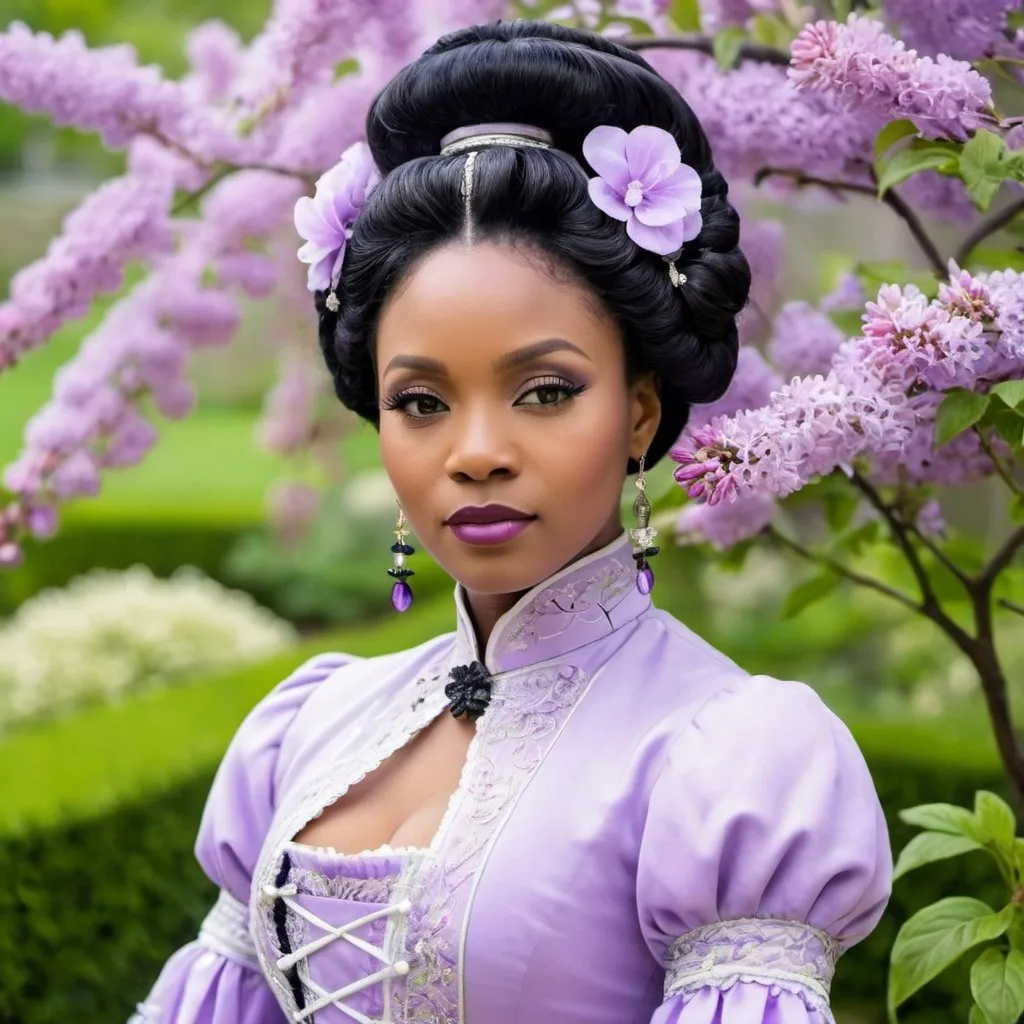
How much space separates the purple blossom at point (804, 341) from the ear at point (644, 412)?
447mm

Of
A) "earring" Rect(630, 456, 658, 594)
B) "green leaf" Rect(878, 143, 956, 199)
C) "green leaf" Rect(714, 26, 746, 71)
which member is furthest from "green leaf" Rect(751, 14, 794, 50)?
"earring" Rect(630, 456, 658, 594)

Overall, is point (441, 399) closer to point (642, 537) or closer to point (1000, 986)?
point (642, 537)

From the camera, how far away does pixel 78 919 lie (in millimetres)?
2961

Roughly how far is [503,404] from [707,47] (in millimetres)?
775

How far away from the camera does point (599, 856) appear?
131 centimetres

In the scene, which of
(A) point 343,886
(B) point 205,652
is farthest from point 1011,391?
(B) point 205,652

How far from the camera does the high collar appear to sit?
4.80ft

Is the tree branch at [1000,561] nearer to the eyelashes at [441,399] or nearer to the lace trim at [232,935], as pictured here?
the eyelashes at [441,399]

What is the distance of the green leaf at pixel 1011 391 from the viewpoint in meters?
1.36

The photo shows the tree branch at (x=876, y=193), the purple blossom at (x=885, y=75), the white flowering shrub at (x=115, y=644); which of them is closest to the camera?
the purple blossom at (x=885, y=75)

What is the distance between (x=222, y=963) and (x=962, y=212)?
128 centimetres

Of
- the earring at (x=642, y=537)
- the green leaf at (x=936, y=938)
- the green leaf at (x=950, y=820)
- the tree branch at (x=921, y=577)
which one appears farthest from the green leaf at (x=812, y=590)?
the earring at (x=642, y=537)

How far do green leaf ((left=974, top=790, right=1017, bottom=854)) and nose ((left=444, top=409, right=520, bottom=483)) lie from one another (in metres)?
0.71

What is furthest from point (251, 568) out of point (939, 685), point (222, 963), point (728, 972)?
point (728, 972)
